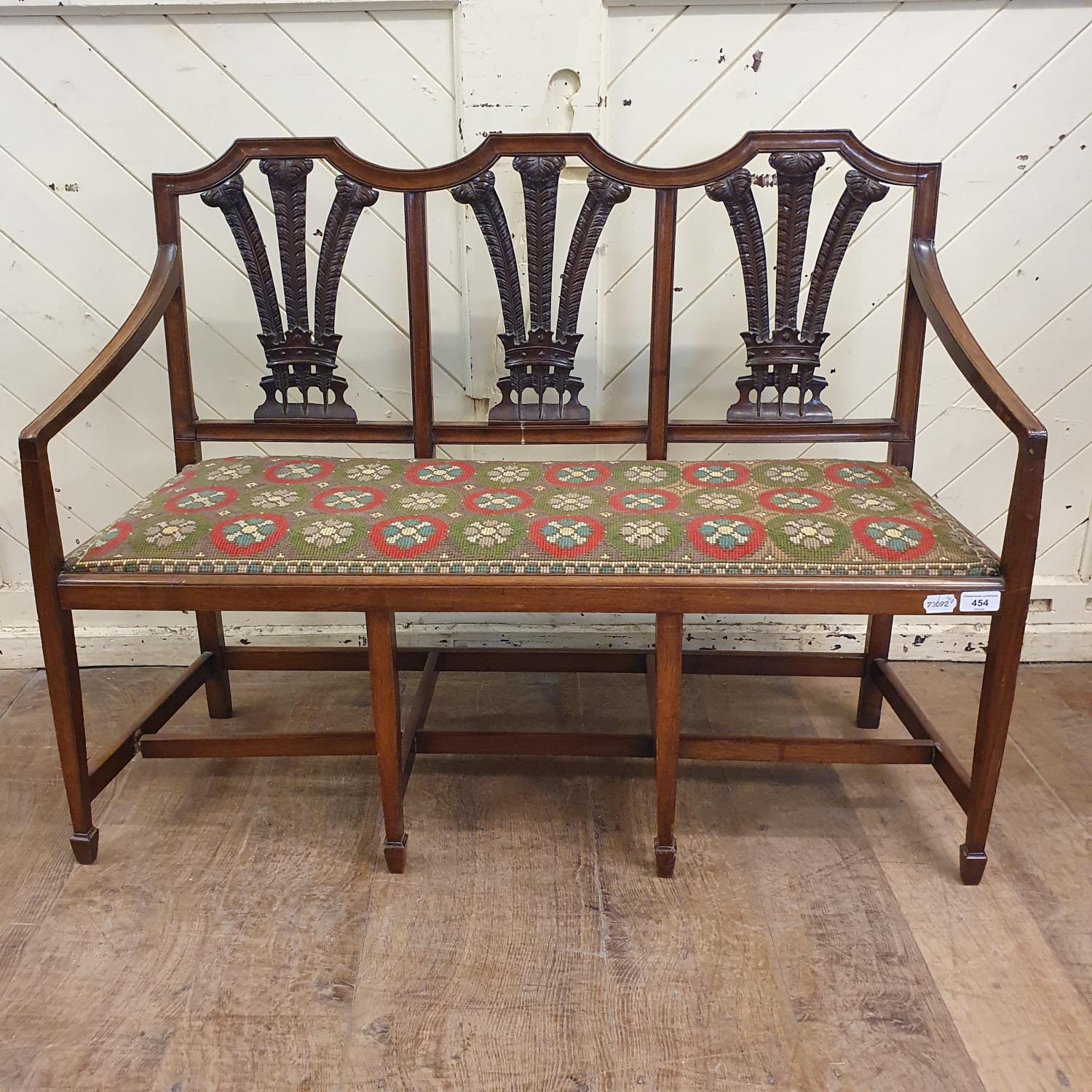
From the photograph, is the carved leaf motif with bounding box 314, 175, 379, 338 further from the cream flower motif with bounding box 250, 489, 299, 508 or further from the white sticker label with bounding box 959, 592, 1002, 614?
the white sticker label with bounding box 959, 592, 1002, 614

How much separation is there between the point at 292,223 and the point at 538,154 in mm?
464

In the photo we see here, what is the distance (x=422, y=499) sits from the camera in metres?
1.53

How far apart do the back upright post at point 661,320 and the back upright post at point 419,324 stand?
1.37ft

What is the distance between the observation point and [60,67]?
6.08 feet

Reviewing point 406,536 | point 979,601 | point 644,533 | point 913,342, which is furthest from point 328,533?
point 913,342

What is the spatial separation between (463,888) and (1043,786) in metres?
1.10

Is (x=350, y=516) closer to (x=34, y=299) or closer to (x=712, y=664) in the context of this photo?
(x=712, y=664)

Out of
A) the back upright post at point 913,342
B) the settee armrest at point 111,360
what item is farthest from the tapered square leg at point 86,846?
the back upright post at point 913,342

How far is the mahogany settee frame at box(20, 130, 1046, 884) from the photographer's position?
1.36 meters

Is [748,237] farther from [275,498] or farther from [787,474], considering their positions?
[275,498]

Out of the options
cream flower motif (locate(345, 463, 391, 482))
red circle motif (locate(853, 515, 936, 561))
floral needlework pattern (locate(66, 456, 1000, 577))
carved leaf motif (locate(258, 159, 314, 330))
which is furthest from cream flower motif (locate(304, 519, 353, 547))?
red circle motif (locate(853, 515, 936, 561))

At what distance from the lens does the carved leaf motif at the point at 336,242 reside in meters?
1.71

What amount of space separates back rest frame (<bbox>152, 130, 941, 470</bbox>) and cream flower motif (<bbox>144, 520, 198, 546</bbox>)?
Result: 0.36 metres

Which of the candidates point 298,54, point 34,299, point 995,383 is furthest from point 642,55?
point 34,299
